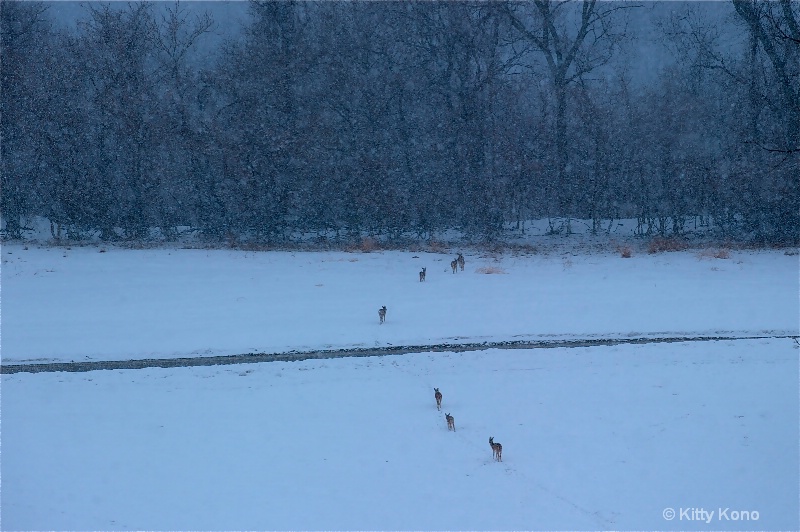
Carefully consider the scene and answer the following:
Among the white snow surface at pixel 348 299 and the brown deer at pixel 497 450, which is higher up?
the white snow surface at pixel 348 299

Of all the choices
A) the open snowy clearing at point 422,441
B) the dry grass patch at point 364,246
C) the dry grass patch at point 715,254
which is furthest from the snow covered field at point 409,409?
the dry grass patch at point 364,246

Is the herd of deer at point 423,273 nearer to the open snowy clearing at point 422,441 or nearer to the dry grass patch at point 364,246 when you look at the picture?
the open snowy clearing at point 422,441

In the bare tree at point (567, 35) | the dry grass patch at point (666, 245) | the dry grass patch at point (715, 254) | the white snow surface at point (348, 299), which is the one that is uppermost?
the bare tree at point (567, 35)

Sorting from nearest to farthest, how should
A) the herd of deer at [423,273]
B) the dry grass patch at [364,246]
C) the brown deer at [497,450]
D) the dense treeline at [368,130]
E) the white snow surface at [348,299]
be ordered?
the brown deer at [497,450] < the white snow surface at [348,299] < the herd of deer at [423,273] < the dry grass patch at [364,246] < the dense treeline at [368,130]

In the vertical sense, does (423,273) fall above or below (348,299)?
above

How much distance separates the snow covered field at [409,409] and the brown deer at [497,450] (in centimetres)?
10

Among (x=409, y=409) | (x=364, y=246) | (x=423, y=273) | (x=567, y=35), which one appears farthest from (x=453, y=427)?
(x=567, y=35)

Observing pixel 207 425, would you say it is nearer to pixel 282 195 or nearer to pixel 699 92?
pixel 282 195

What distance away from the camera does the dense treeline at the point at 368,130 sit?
816 inches

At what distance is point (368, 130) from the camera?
22.2 m

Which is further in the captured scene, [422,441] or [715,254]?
[715,254]

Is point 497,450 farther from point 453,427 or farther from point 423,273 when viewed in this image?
point 423,273

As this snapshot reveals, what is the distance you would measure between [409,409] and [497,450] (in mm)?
1796

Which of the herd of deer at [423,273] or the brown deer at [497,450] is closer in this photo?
the brown deer at [497,450]
